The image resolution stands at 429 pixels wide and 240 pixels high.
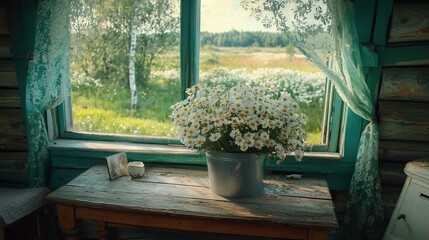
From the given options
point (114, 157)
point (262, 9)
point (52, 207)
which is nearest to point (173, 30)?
point (262, 9)

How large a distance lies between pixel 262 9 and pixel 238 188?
Result: 0.92m

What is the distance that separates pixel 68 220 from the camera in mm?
1743

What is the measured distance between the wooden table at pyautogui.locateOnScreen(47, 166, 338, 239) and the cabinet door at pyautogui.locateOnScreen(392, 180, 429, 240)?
0.34 meters

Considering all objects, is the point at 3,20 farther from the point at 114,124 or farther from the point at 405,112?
the point at 405,112

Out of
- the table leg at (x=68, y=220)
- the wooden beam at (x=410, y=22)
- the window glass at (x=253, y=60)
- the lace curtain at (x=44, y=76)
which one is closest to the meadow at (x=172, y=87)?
the window glass at (x=253, y=60)

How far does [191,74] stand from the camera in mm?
2133

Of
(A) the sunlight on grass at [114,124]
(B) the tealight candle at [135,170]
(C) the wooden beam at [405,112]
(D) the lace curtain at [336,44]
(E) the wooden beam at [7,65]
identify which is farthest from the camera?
(A) the sunlight on grass at [114,124]

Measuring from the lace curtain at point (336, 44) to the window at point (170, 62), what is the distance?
9.2 inches

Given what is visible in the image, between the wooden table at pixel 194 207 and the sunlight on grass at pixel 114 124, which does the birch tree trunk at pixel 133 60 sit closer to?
the sunlight on grass at pixel 114 124

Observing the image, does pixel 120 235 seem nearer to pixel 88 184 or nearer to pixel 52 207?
pixel 52 207

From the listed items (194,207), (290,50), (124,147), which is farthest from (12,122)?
(290,50)

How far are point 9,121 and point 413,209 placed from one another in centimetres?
241

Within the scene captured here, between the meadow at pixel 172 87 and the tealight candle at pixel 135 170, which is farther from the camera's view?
the meadow at pixel 172 87

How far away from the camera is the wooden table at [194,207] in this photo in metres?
1.53
